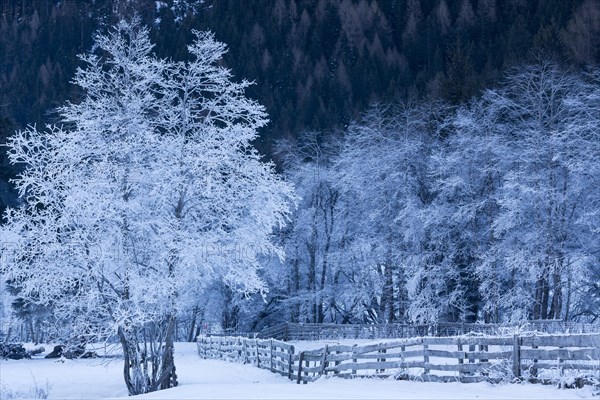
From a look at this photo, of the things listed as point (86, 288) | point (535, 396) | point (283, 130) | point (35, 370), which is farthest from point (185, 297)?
point (283, 130)

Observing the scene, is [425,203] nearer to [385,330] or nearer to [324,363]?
[385,330]

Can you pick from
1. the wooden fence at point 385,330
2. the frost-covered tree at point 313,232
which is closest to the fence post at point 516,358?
the wooden fence at point 385,330

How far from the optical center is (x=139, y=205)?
19.5 m

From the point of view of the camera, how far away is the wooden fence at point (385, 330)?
3012 centimetres

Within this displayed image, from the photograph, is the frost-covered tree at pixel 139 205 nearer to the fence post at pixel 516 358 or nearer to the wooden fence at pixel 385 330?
the fence post at pixel 516 358

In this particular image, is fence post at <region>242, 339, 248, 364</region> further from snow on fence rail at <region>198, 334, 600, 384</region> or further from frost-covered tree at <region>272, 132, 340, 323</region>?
frost-covered tree at <region>272, 132, 340, 323</region>

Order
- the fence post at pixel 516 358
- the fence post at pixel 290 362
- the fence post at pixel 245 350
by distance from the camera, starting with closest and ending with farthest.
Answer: the fence post at pixel 516 358
the fence post at pixel 290 362
the fence post at pixel 245 350

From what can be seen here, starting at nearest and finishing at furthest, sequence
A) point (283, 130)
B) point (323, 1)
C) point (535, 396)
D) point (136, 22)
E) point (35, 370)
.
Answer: point (535, 396) < point (136, 22) < point (35, 370) < point (283, 130) < point (323, 1)

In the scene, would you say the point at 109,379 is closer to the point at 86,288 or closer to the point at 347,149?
the point at 86,288

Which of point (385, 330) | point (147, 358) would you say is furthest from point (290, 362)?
point (385, 330)

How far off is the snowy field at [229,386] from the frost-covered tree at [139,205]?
209 cm

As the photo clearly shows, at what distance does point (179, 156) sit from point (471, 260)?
21297mm

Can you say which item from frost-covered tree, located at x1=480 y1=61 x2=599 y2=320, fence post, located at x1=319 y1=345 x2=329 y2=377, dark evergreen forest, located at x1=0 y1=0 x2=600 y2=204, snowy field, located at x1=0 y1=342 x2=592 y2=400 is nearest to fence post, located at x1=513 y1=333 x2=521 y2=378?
snowy field, located at x1=0 y1=342 x2=592 y2=400

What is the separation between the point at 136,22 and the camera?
21734 mm
